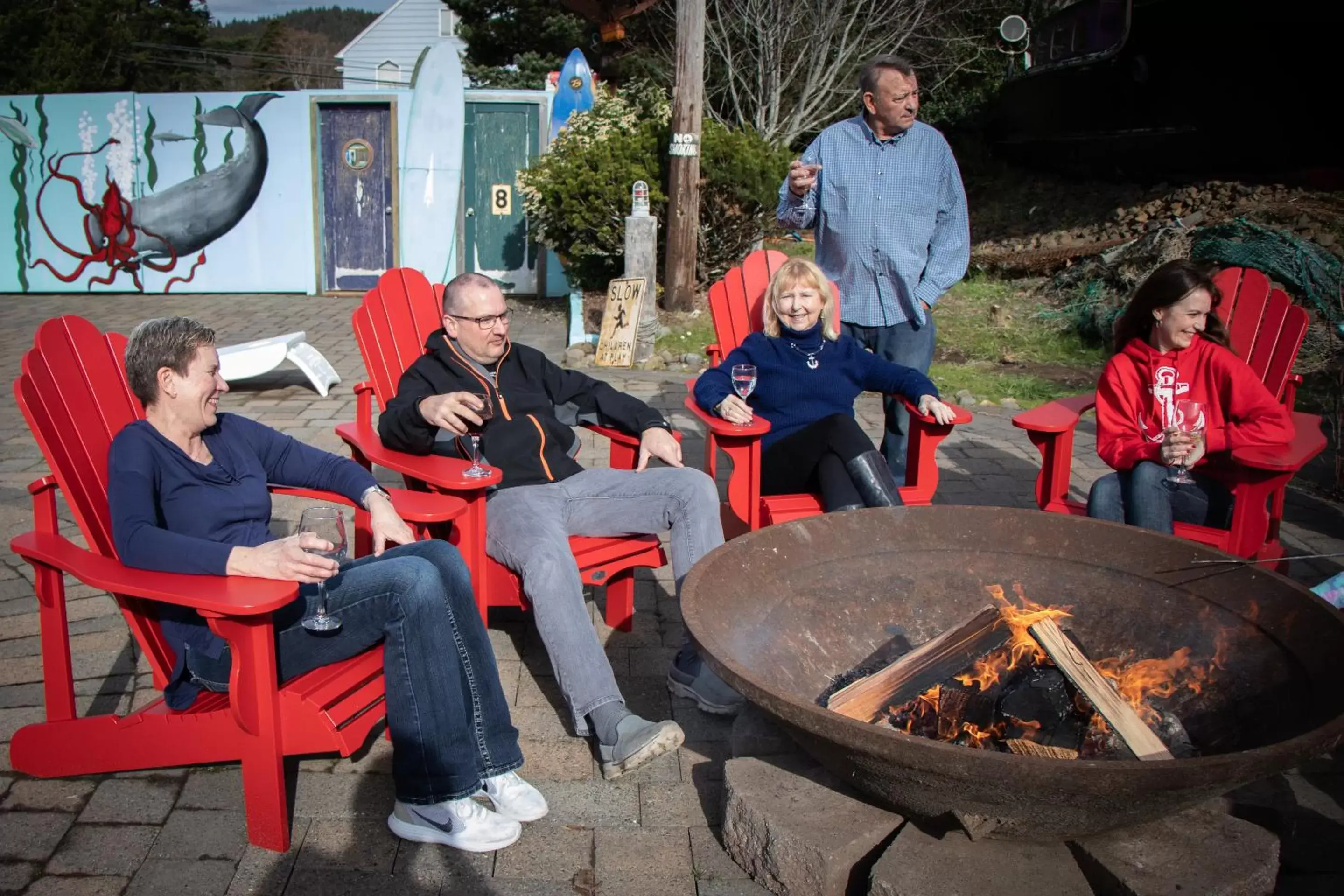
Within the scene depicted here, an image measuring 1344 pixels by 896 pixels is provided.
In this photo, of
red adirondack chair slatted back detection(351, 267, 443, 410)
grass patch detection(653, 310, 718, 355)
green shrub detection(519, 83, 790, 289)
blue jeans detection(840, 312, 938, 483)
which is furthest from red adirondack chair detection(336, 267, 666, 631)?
A: green shrub detection(519, 83, 790, 289)

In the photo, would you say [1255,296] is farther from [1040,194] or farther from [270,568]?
[1040,194]

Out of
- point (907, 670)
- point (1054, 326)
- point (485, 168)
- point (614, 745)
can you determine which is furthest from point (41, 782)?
point (485, 168)

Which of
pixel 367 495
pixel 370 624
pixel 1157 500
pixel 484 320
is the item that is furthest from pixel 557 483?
pixel 1157 500

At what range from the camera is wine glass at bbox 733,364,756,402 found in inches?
138

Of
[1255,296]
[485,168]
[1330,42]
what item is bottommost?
[1255,296]

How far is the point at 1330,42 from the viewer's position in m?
8.22

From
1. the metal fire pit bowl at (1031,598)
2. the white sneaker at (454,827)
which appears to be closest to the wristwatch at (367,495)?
the white sneaker at (454,827)

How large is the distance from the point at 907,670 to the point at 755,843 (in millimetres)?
484

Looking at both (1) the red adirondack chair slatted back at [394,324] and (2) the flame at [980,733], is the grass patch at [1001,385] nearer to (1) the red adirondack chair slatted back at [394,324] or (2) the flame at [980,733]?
(1) the red adirondack chair slatted back at [394,324]

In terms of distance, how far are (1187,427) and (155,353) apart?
284cm

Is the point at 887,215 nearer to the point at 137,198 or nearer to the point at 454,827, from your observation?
the point at 454,827

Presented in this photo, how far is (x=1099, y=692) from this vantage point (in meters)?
2.18

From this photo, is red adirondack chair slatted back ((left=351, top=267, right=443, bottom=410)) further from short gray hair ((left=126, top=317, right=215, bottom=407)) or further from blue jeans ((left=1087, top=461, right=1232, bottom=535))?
blue jeans ((left=1087, top=461, right=1232, bottom=535))

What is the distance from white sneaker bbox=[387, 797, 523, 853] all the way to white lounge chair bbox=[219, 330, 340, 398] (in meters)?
4.70
